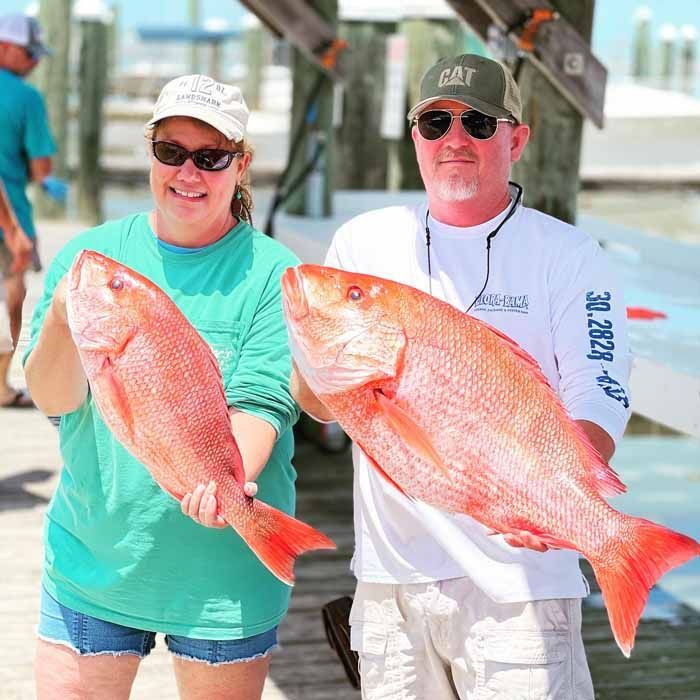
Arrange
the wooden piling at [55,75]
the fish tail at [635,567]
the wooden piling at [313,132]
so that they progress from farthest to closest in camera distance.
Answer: the wooden piling at [55,75] < the wooden piling at [313,132] < the fish tail at [635,567]

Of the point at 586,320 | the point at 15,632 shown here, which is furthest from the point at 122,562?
the point at 15,632

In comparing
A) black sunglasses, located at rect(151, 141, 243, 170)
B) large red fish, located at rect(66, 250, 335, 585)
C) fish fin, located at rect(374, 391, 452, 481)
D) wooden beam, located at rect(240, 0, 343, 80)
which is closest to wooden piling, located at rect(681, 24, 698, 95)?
wooden beam, located at rect(240, 0, 343, 80)

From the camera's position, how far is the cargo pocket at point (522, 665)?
2.69 m

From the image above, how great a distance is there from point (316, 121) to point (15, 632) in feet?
12.7

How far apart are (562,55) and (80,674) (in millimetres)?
3013

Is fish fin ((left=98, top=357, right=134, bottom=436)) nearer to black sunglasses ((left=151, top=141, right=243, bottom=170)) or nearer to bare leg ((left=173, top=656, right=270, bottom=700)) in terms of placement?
black sunglasses ((left=151, top=141, right=243, bottom=170))

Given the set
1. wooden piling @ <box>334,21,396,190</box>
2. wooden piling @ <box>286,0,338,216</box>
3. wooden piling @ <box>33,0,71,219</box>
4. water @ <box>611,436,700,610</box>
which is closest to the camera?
water @ <box>611,436,700,610</box>

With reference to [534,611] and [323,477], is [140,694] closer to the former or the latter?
[534,611]

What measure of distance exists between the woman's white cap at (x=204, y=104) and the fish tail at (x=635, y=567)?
3.58ft

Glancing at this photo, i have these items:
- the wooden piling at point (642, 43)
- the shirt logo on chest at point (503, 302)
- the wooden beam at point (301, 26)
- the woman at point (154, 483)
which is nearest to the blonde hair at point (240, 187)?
the woman at point (154, 483)

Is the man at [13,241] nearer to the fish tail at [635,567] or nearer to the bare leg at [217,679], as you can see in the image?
the bare leg at [217,679]

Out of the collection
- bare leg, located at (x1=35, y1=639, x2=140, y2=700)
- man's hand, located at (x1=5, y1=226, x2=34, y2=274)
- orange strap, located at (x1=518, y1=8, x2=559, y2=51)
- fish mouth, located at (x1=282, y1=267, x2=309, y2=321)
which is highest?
orange strap, located at (x1=518, y1=8, x2=559, y2=51)

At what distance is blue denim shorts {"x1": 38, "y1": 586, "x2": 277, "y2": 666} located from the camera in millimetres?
2771

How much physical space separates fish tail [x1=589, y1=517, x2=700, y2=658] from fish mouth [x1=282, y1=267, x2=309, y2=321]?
0.63 metres
